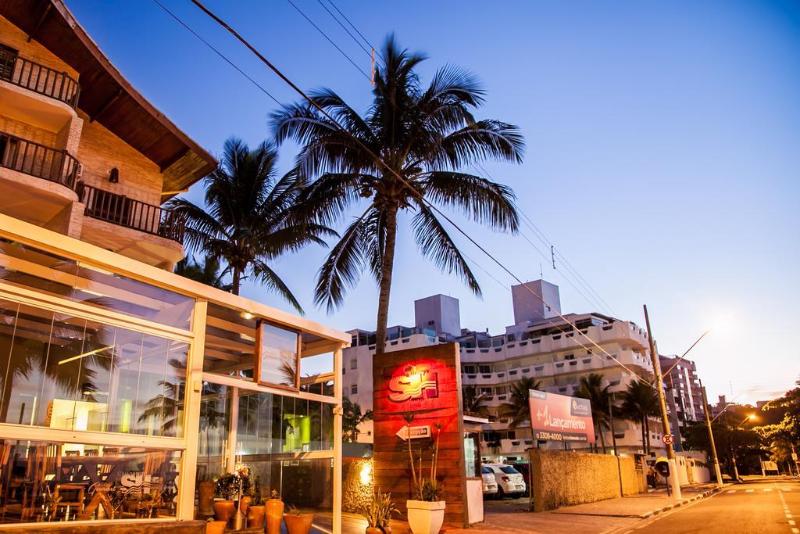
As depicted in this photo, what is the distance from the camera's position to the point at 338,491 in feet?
36.6

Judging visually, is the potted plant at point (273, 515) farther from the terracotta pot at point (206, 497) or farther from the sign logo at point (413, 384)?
the sign logo at point (413, 384)

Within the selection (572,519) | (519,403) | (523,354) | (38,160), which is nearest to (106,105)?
(38,160)

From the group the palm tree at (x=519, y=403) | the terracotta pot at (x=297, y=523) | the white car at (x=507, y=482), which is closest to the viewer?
the terracotta pot at (x=297, y=523)

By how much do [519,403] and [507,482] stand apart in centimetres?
3342

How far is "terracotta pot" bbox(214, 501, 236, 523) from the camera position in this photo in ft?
31.1

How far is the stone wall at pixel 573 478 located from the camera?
690 inches

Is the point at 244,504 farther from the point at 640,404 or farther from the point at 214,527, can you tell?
the point at 640,404

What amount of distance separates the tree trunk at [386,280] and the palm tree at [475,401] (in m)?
43.5

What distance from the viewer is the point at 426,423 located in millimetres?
14070

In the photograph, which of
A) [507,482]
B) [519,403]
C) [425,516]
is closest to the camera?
[425,516]

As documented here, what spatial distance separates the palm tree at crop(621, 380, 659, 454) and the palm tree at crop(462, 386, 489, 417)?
13.6m

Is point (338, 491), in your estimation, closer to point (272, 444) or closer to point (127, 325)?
point (272, 444)

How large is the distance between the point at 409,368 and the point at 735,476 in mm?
47459

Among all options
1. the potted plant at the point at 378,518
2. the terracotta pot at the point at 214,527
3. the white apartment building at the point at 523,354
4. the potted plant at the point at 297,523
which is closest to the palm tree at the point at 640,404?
the white apartment building at the point at 523,354
